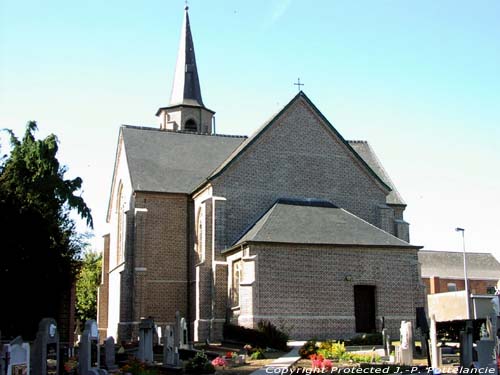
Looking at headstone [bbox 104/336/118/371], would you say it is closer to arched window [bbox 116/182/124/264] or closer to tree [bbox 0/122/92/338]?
tree [bbox 0/122/92/338]

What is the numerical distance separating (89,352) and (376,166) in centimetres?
2792

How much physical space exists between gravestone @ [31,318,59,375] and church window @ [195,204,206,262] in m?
16.6

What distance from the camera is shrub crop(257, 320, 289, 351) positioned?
2502 centimetres

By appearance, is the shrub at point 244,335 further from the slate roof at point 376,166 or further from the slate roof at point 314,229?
the slate roof at point 376,166

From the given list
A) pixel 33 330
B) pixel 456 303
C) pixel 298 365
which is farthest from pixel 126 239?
pixel 456 303

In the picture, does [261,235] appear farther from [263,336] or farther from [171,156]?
[171,156]

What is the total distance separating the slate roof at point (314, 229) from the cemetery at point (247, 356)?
480cm

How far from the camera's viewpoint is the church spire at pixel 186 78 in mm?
50031

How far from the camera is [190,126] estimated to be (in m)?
49.8

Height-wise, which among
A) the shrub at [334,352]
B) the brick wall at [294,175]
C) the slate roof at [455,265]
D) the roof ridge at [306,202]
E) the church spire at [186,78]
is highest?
the church spire at [186,78]

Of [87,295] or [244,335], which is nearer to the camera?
[244,335]

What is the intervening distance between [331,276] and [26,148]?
1726cm

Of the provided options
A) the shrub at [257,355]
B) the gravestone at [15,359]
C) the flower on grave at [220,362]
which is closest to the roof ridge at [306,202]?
the shrub at [257,355]

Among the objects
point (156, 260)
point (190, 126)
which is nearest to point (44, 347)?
point (156, 260)
